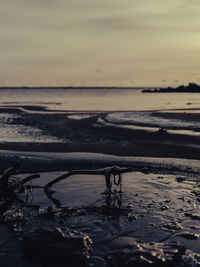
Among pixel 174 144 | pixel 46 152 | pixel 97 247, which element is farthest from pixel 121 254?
pixel 174 144

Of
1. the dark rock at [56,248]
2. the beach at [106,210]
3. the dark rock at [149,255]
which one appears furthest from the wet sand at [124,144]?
the dark rock at [56,248]

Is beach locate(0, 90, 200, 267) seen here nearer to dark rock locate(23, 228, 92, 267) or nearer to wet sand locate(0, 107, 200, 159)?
dark rock locate(23, 228, 92, 267)

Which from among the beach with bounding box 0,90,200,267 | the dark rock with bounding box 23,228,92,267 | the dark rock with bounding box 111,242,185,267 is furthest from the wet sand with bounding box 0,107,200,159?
the dark rock with bounding box 23,228,92,267

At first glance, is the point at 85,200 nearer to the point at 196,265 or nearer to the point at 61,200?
the point at 61,200

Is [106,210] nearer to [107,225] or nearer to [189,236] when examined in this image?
[107,225]

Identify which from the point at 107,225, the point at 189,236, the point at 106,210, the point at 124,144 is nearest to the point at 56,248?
the point at 107,225

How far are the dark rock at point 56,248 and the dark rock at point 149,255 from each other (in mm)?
759

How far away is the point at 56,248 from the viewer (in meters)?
7.25

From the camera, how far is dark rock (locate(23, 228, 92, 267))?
697 centimetres

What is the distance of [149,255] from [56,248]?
2.15 metres

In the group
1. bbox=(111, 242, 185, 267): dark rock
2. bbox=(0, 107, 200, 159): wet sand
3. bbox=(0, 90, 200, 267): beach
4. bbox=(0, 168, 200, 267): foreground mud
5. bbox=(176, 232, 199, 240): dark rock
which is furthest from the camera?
bbox=(0, 107, 200, 159): wet sand

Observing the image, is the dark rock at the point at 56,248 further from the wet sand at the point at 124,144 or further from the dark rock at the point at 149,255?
the wet sand at the point at 124,144

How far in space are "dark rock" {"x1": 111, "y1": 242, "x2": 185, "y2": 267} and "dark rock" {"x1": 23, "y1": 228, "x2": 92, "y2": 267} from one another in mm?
759

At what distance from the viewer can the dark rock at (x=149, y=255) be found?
6962 millimetres
